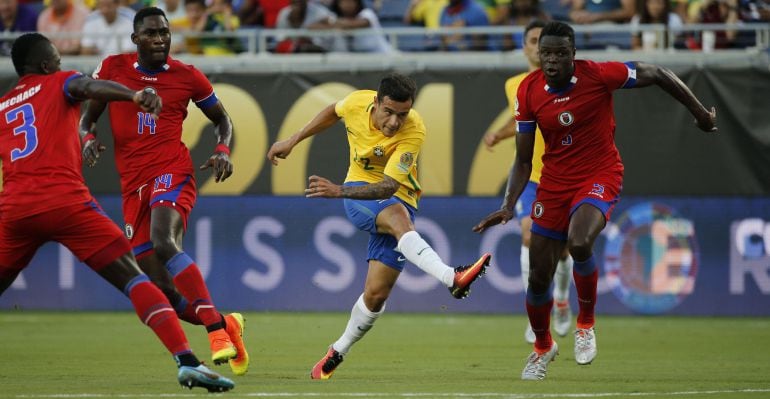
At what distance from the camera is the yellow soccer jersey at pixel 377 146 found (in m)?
9.95

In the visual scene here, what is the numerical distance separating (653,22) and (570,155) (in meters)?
7.29

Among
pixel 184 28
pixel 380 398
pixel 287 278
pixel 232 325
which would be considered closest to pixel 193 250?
pixel 287 278

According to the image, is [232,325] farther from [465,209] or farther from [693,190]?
[693,190]

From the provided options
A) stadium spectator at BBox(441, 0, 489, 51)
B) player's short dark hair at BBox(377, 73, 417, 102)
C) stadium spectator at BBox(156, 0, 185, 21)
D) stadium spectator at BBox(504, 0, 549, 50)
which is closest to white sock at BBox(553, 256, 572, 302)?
player's short dark hair at BBox(377, 73, 417, 102)

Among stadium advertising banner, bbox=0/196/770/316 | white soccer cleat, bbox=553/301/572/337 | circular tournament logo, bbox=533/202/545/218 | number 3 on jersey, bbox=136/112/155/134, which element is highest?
number 3 on jersey, bbox=136/112/155/134

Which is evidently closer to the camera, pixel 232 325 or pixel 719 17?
pixel 232 325

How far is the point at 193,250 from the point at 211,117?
675 centimetres

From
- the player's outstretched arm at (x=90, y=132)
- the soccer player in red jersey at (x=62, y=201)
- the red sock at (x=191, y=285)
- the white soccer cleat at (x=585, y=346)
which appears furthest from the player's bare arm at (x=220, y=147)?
the white soccer cleat at (x=585, y=346)

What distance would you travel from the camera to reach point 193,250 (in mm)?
17062

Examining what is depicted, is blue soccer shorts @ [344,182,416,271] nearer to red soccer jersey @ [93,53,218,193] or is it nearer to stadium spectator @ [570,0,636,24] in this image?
red soccer jersey @ [93,53,218,193]

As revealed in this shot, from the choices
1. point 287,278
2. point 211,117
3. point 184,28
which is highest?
point 211,117

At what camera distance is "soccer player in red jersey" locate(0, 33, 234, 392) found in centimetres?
800

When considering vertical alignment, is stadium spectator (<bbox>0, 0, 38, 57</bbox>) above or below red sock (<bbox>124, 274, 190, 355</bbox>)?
below

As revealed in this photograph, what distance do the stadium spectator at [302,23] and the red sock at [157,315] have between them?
9.59 m
